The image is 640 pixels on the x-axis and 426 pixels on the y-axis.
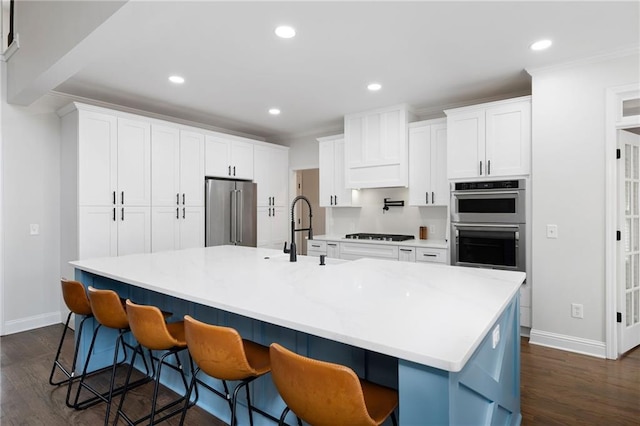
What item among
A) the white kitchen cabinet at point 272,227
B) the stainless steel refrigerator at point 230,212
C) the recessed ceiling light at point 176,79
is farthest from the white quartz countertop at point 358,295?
the white kitchen cabinet at point 272,227

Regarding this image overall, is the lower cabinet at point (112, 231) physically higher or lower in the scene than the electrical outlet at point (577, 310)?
higher

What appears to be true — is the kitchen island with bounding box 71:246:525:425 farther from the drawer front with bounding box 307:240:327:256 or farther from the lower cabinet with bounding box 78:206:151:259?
the drawer front with bounding box 307:240:327:256

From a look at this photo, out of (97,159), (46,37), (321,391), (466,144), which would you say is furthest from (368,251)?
(46,37)

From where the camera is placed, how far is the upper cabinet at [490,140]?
139 inches

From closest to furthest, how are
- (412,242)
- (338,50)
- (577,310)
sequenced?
(338,50), (577,310), (412,242)

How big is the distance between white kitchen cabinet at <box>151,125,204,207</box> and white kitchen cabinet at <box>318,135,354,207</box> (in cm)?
178

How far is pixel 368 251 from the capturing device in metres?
4.64

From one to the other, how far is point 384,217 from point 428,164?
1.15 m

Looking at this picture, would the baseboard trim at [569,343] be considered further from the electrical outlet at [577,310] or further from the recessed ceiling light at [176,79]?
the recessed ceiling light at [176,79]

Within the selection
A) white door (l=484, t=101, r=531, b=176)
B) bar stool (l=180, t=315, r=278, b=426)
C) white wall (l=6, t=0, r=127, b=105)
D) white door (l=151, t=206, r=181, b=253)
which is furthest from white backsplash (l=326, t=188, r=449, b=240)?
white wall (l=6, t=0, r=127, b=105)

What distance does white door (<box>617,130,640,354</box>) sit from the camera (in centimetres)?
308

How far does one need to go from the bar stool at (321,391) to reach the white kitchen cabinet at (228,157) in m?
4.18

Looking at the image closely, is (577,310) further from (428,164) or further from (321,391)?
(321,391)

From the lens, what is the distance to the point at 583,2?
228 cm
